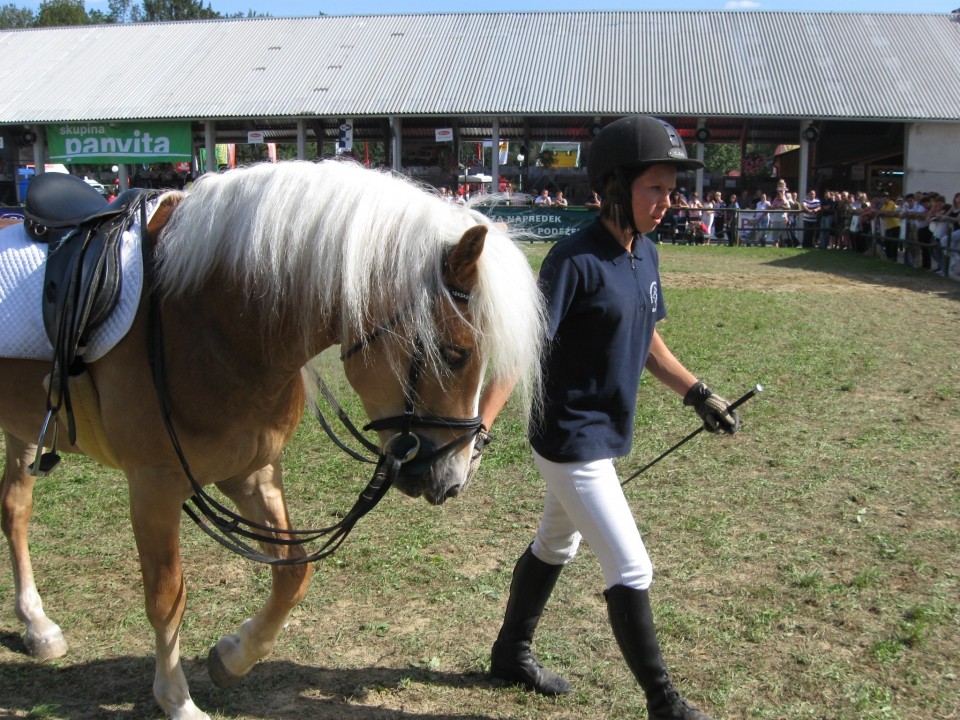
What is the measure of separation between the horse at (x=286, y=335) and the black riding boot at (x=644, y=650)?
68cm

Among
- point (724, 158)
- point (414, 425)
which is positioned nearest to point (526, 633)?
point (414, 425)

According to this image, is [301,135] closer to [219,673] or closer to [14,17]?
[219,673]

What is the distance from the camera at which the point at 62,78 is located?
106 feet

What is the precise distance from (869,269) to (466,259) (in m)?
16.1

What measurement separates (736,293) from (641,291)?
33.9ft

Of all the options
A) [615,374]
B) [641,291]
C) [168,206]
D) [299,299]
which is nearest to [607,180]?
[641,291]

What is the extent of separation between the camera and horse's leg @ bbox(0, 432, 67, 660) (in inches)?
134

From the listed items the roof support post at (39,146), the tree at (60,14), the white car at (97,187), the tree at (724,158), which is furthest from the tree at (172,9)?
the white car at (97,187)

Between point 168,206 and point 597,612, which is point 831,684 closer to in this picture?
point 597,612

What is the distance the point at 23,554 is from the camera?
Answer: 3.61 metres

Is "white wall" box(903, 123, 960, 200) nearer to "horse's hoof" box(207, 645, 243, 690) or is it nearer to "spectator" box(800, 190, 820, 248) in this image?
"spectator" box(800, 190, 820, 248)

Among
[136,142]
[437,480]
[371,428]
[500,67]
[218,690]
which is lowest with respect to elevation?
[218,690]

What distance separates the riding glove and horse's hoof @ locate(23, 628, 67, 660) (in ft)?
8.55

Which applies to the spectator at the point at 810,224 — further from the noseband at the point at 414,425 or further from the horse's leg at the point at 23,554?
the noseband at the point at 414,425
